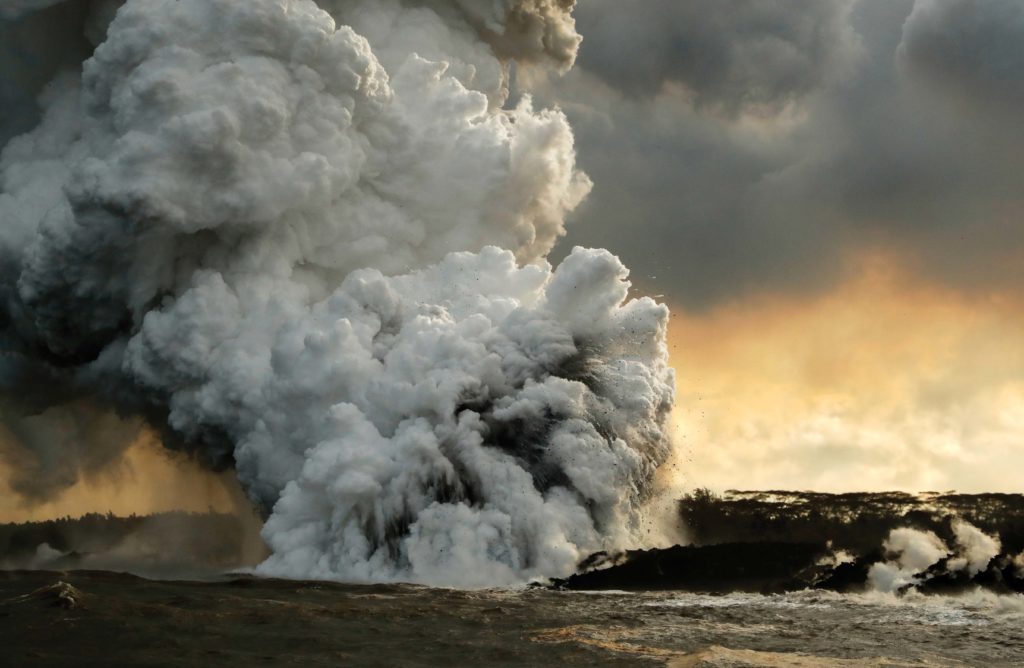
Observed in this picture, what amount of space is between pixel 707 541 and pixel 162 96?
3252cm

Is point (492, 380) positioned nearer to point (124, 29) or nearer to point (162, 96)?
point (162, 96)

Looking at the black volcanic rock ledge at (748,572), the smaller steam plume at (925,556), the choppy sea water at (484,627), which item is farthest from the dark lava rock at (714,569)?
the choppy sea water at (484,627)

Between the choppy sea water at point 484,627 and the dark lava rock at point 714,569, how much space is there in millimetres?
3140

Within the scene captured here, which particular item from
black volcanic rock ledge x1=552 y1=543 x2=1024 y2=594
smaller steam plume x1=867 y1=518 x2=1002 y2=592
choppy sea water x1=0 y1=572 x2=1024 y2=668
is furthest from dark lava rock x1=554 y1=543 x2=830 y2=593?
choppy sea water x1=0 y1=572 x2=1024 y2=668

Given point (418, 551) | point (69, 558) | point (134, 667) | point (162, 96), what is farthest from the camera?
point (69, 558)

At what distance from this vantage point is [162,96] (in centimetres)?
5319

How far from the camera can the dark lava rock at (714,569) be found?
4381cm

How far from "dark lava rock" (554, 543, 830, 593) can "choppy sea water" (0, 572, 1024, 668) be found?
3140 millimetres

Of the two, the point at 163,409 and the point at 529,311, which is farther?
the point at 163,409

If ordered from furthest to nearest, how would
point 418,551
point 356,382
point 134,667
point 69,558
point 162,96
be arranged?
1. point 69,558
2. point 162,96
3. point 356,382
4. point 418,551
5. point 134,667

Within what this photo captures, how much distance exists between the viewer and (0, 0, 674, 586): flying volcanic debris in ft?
154

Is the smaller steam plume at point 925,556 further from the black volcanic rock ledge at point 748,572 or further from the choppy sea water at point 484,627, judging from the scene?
the choppy sea water at point 484,627

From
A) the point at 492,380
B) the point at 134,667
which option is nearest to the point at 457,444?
the point at 492,380

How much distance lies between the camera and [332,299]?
52.6 metres
